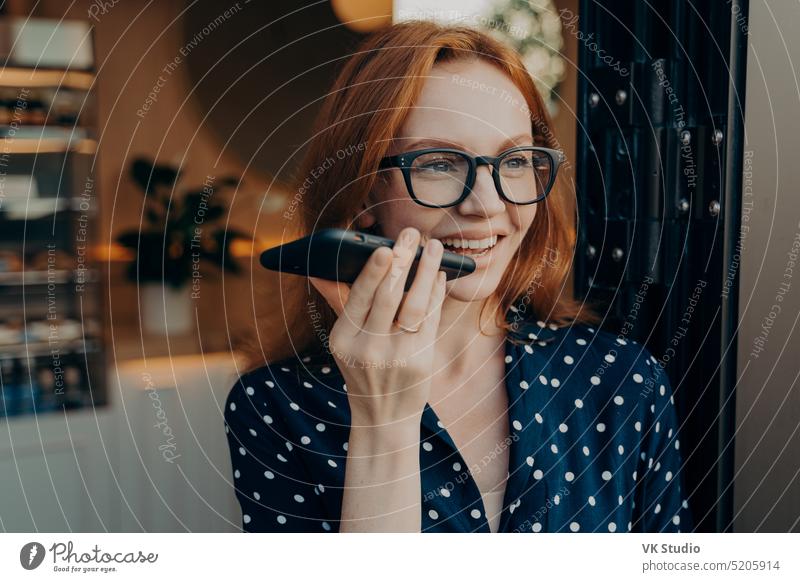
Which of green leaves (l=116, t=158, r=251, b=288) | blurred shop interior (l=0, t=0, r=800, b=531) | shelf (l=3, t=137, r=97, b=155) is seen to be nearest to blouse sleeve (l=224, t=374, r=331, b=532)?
blurred shop interior (l=0, t=0, r=800, b=531)

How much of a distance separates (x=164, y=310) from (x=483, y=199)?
696 millimetres

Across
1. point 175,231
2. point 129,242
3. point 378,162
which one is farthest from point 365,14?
point 129,242

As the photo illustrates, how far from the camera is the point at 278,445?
538mm

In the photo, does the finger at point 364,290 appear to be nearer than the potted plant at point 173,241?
Yes

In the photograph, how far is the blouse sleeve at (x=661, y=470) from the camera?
1.76 feet

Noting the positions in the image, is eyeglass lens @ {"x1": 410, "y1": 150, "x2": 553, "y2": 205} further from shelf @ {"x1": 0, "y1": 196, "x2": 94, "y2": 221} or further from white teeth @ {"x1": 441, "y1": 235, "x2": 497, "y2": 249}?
shelf @ {"x1": 0, "y1": 196, "x2": 94, "y2": 221}

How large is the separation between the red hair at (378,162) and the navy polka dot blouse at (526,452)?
0.05 m

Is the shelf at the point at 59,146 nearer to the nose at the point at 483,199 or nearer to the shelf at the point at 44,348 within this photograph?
the shelf at the point at 44,348

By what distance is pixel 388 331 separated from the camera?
434 mm

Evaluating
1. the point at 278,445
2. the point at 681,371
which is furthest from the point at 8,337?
the point at 681,371

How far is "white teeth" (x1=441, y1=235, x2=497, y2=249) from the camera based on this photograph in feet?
1.64

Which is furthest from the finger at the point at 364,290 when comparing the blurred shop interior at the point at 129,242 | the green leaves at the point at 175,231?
the green leaves at the point at 175,231

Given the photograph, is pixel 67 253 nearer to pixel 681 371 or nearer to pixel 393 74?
pixel 393 74
